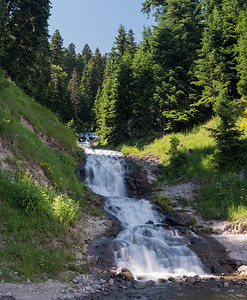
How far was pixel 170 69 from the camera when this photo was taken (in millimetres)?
24625

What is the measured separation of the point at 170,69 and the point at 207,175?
14.0 metres

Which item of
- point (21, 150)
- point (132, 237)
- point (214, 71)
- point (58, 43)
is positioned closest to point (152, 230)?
point (132, 237)

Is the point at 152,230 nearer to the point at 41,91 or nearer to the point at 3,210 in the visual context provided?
the point at 3,210

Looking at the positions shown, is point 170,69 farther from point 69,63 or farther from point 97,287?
point 69,63

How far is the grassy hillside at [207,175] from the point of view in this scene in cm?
1199

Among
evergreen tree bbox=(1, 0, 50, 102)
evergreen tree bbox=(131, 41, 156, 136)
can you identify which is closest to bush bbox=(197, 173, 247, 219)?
evergreen tree bbox=(131, 41, 156, 136)

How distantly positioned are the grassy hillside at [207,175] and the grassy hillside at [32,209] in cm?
650

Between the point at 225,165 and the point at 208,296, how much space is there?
9678mm

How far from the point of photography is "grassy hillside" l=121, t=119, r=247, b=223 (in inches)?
472

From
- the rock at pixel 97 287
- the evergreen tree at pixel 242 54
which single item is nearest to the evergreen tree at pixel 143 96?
the evergreen tree at pixel 242 54

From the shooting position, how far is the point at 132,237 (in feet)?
31.2

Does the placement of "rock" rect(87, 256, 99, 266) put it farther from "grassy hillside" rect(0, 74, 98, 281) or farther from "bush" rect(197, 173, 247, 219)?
"bush" rect(197, 173, 247, 219)

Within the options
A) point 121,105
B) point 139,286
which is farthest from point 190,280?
point 121,105

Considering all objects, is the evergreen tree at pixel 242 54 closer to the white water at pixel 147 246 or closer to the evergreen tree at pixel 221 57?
the evergreen tree at pixel 221 57
